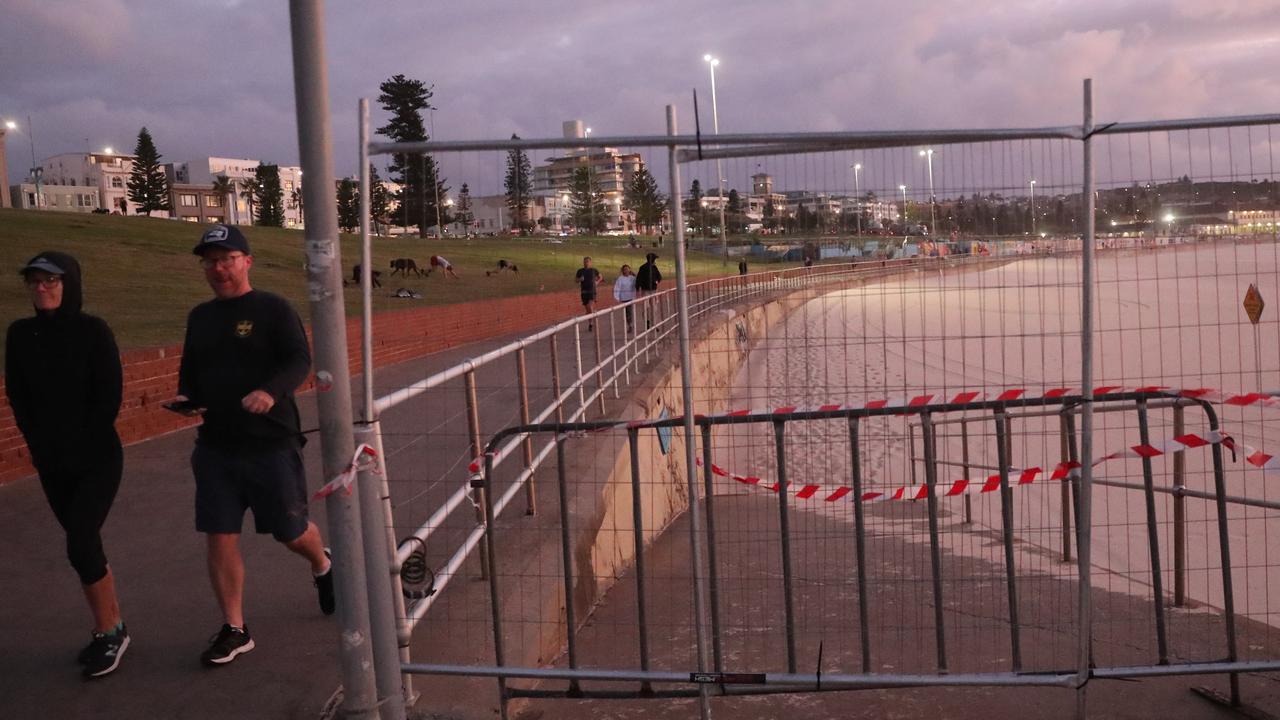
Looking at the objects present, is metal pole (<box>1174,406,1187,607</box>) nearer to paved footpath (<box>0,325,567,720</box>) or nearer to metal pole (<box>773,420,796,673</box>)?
metal pole (<box>773,420,796,673</box>)

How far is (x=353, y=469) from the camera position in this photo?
137 inches

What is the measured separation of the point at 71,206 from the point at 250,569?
100436 mm

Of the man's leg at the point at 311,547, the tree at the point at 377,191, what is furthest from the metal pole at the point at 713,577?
the man's leg at the point at 311,547

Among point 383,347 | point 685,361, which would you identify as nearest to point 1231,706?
point 685,361

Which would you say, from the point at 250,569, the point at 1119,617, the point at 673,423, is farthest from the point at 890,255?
the point at 250,569

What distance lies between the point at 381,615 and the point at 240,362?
3.89ft

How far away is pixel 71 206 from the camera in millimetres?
92000

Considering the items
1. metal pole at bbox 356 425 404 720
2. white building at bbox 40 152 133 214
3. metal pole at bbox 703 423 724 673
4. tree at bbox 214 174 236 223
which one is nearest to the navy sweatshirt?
metal pole at bbox 356 425 404 720

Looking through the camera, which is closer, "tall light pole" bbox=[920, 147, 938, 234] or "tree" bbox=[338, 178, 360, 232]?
"tall light pole" bbox=[920, 147, 938, 234]

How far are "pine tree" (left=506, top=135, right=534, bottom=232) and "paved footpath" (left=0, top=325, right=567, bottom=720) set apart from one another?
1145mm

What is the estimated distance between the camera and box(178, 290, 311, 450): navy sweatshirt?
4035 millimetres

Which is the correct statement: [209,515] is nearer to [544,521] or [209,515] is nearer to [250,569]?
[250,569]

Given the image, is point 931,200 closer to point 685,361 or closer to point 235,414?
point 685,361

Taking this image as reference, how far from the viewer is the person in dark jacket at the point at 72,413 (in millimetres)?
4043
